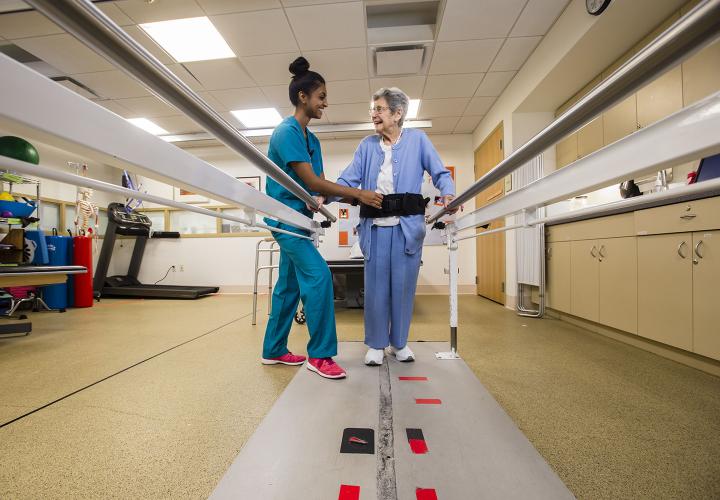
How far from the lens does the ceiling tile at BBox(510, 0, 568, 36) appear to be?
2.59 m

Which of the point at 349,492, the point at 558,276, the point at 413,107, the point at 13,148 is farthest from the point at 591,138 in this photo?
the point at 13,148

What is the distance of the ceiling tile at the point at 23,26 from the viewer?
268 cm

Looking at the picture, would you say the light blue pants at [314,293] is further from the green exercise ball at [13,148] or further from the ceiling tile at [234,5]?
the ceiling tile at [234,5]

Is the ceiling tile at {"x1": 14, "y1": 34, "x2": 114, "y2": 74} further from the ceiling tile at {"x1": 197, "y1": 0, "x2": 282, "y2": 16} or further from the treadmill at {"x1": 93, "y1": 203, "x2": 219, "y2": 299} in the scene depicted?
the treadmill at {"x1": 93, "y1": 203, "x2": 219, "y2": 299}

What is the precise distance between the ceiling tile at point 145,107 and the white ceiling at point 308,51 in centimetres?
1

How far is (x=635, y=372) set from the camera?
170 cm

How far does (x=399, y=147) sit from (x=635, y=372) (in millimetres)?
1751

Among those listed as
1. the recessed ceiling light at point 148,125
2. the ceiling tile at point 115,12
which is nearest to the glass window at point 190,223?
the recessed ceiling light at point 148,125

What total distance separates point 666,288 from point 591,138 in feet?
5.51

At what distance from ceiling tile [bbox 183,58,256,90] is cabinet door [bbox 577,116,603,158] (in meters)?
3.55

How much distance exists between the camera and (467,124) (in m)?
4.85

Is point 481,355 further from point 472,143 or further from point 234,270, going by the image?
point 234,270

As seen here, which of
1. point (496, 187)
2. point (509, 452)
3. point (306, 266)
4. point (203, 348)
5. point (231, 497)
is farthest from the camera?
point (496, 187)

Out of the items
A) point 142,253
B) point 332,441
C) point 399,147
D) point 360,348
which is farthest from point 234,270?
point 332,441
